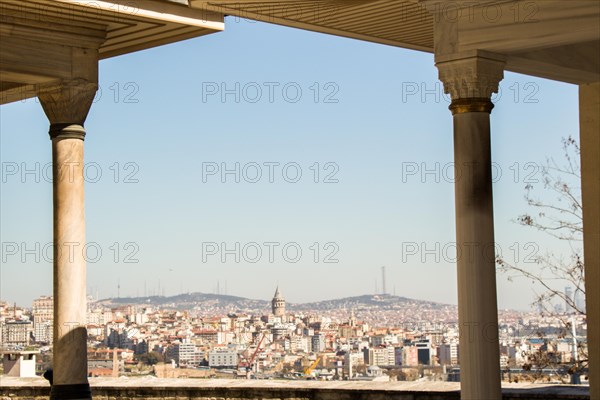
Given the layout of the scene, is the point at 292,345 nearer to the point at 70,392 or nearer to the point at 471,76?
the point at 70,392

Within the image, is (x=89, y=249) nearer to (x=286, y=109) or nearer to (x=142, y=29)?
(x=142, y=29)

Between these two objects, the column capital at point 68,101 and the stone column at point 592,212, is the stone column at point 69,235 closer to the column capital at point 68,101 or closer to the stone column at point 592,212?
the column capital at point 68,101

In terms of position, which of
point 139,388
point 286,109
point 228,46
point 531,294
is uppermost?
point 228,46

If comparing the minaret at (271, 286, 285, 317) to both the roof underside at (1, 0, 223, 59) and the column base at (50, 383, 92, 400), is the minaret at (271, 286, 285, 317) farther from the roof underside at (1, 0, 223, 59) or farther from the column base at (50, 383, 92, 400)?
the roof underside at (1, 0, 223, 59)

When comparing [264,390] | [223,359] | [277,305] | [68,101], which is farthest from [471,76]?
[277,305]

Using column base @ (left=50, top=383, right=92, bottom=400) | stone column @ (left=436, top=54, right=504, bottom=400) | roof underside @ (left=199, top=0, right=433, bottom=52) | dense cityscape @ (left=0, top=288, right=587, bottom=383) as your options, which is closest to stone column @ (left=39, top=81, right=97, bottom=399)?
column base @ (left=50, top=383, right=92, bottom=400)

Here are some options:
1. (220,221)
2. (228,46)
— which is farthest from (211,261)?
(228,46)
